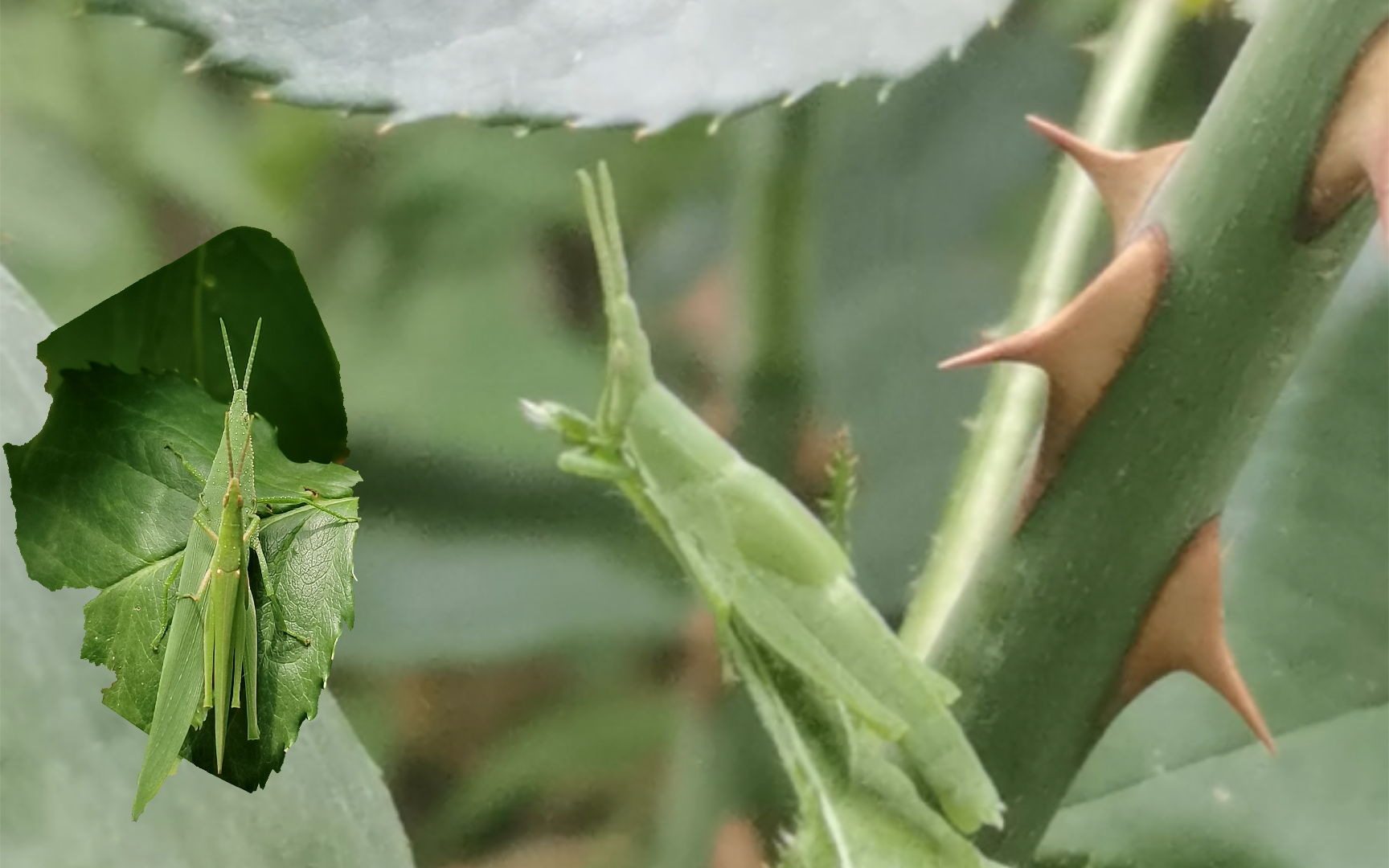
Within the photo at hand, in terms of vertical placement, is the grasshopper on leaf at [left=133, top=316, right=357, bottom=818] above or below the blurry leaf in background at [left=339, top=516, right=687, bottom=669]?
above

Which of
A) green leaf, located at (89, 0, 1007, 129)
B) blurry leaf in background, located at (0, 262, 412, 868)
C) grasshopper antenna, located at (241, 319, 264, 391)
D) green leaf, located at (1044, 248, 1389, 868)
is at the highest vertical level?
green leaf, located at (89, 0, 1007, 129)

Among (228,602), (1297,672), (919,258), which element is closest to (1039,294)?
(919,258)

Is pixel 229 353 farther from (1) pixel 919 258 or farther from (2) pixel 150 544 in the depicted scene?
(1) pixel 919 258

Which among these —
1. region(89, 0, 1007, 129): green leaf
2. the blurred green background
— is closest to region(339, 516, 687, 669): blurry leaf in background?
the blurred green background

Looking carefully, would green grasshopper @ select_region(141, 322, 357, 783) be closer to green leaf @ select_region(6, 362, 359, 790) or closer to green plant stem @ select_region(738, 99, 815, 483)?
green leaf @ select_region(6, 362, 359, 790)

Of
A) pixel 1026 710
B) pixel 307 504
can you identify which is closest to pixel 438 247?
pixel 307 504

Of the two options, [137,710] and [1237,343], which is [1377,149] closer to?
[1237,343]

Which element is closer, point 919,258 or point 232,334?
point 232,334
